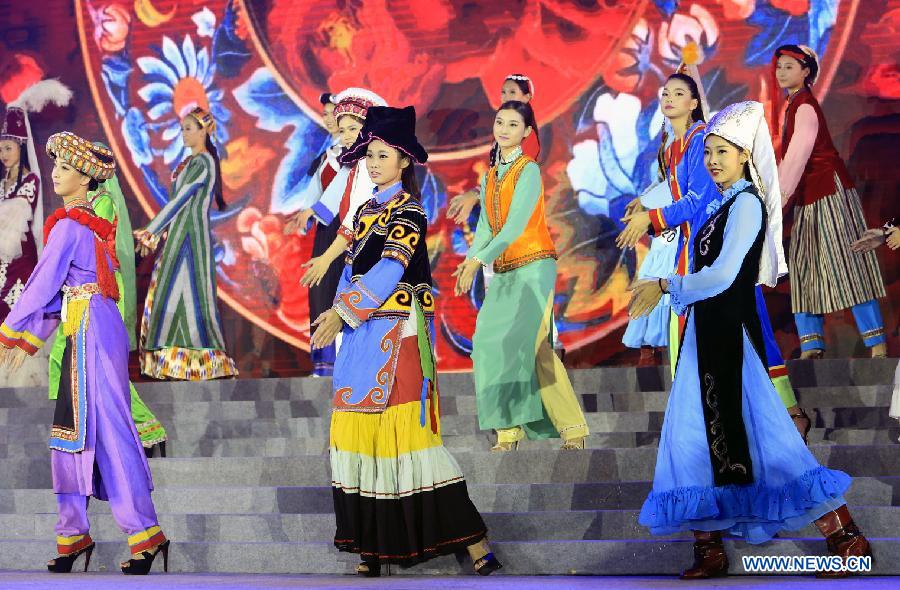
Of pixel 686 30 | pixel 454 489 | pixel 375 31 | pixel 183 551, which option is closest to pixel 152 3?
pixel 375 31

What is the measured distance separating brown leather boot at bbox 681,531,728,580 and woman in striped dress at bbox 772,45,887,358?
326 cm

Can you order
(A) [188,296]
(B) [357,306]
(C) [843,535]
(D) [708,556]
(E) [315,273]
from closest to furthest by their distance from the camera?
1. (C) [843,535]
2. (D) [708,556]
3. (B) [357,306]
4. (E) [315,273]
5. (A) [188,296]

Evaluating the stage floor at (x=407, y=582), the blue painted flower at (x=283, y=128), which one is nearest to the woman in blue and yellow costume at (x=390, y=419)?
the stage floor at (x=407, y=582)

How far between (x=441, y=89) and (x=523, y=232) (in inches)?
147

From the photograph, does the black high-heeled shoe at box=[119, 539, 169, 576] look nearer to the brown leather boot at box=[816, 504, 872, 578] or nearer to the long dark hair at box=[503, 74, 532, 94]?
the brown leather boot at box=[816, 504, 872, 578]

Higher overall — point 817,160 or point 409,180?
point 817,160

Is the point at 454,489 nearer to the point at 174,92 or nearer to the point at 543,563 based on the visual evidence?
the point at 543,563

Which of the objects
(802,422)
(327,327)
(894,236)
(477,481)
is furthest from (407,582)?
(894,236)

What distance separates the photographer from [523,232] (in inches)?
260

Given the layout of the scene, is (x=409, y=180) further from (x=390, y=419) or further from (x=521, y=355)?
(x=521, y=355)

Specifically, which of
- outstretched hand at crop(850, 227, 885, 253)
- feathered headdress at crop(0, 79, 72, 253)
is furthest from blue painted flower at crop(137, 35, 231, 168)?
outstretched hand at crop(850, 227, 885, 253)

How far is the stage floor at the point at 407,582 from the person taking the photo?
4.82m

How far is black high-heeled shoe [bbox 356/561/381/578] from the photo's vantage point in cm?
539

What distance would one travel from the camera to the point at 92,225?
19.5 ft
